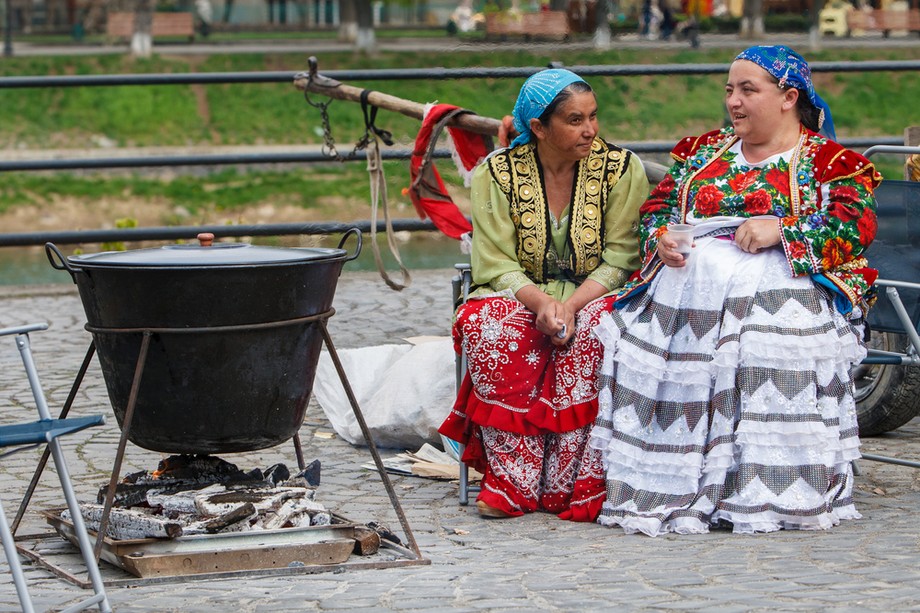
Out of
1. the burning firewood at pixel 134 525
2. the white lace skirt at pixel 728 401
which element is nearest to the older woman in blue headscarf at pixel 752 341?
the white lace skirt at pixel 728 401

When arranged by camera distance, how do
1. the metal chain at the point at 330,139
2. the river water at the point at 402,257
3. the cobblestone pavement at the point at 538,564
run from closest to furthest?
the cobblestone pavement at the point at 538,564 → the metal chain at the point at 330,139 → the river water at the point at 402,257

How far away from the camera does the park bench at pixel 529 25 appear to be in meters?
16.0

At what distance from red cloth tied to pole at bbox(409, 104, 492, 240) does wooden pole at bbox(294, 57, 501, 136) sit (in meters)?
0.10

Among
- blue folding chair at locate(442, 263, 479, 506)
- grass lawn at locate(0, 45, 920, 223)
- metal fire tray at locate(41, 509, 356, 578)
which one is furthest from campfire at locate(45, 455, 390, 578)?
grass lawn at locate(0, 45, 920, 223)

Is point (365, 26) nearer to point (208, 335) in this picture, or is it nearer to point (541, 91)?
point (541, 91)

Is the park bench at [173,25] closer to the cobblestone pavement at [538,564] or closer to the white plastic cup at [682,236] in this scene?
the cobblestone pavement at [538,564]

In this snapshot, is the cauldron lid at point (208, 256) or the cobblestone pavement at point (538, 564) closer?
the cobblestone pavement at point (538, 564)

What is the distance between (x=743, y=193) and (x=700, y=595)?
5.36 feet

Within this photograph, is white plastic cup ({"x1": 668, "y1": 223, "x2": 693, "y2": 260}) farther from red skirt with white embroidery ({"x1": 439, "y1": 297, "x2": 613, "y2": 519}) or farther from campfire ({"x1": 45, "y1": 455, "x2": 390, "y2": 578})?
campfire ({"x1": 45, "y1": 455, "x2": 390, "y2": 578})

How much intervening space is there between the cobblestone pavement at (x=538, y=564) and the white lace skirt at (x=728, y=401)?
127mm

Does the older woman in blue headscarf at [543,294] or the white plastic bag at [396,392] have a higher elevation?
the older woman in blue headscarf at [543,294]

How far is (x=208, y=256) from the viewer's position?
448 centimetres

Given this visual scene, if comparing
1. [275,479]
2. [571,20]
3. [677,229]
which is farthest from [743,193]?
[571,20]

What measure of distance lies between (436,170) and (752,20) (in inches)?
1348
